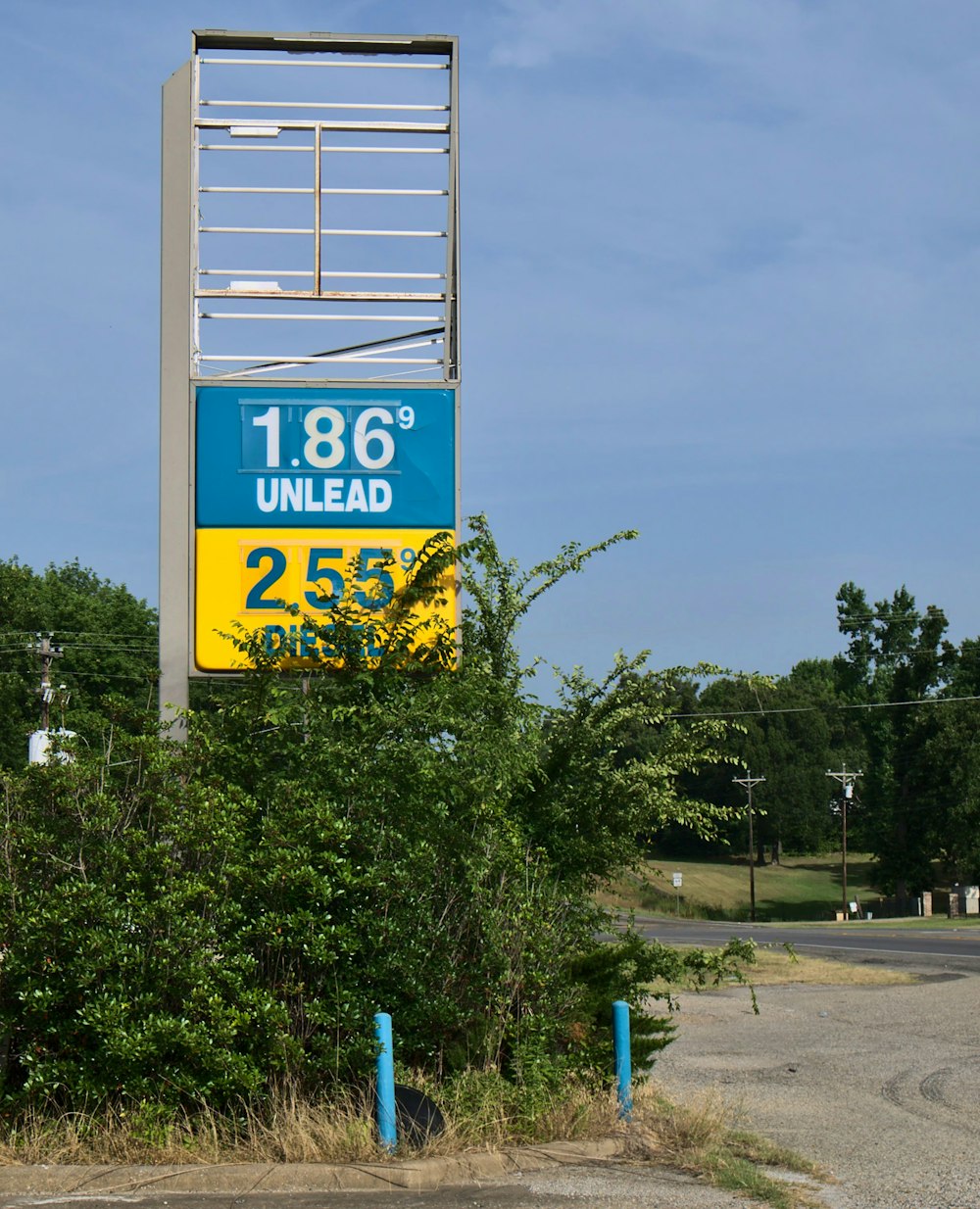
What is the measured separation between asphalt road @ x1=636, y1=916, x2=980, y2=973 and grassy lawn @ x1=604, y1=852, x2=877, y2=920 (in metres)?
17.1

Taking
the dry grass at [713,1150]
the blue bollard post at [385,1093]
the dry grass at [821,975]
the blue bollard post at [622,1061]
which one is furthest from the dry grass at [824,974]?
the blue bollard post at [385,1093]

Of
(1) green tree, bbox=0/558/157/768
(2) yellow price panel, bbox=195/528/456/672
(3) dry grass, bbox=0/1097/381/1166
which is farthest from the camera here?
(1) green tree, bbox=0/558/157/768

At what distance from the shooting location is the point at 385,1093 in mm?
6887

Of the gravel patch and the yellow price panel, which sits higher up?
the yellow price panel

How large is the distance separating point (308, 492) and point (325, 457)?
0.27 metres

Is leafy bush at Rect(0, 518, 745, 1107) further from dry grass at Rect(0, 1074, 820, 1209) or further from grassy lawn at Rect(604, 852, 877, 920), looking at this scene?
grassy lawn at Rect(604, 852, 877, 920)

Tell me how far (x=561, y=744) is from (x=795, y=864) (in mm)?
100534

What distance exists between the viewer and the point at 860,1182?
7.90 meters

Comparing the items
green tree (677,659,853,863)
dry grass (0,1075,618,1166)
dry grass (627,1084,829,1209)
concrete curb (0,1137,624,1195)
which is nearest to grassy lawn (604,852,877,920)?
green tree (677,659,853,863)

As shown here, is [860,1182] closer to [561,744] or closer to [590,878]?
[590,878]

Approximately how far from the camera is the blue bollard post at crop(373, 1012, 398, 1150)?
6.88 metres

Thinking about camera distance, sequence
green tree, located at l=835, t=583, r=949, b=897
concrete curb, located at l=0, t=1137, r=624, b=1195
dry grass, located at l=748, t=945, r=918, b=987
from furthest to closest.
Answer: green tree, located at l=835, t=583, r=949, b=897 → dry grass, located at l=748, t=945, r=918, b=987 → concrete curb, located at l=0, t=1137, r=624, b=1195

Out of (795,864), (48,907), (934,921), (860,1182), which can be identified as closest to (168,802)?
(48,907)

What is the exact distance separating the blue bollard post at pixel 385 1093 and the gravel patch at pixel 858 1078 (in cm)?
230
